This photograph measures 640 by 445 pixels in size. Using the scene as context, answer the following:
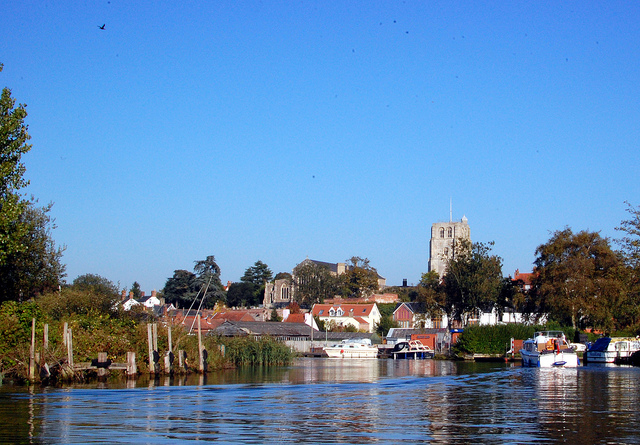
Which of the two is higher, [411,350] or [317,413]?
[317,413]

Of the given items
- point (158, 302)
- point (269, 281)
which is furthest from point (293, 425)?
point (269, 281)

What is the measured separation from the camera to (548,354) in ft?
180

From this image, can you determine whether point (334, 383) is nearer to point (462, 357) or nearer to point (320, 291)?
point (462, 357)

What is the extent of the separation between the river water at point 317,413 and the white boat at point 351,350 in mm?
52200

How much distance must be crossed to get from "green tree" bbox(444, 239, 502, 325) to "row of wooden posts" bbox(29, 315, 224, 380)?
5264 centimetres

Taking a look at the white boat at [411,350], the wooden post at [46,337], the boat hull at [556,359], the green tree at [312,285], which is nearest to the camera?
the wooden post at [46,337]

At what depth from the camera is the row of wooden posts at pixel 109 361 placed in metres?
33.1

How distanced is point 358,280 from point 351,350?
6559 cm

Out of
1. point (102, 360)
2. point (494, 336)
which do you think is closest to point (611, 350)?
point (494, 336)

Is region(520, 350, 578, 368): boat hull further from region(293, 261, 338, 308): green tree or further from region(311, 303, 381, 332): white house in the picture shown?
region(293, 261, 338, 308): green tree

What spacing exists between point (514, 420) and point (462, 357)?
58383mm

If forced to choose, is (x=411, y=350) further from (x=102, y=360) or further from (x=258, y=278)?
(x=258, y=278)

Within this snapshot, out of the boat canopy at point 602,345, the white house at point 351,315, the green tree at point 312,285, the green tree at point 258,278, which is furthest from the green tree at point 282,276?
the boat canopy at point 602,345

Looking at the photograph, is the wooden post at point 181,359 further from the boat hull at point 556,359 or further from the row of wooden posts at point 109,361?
the boat hull at point 556,359
